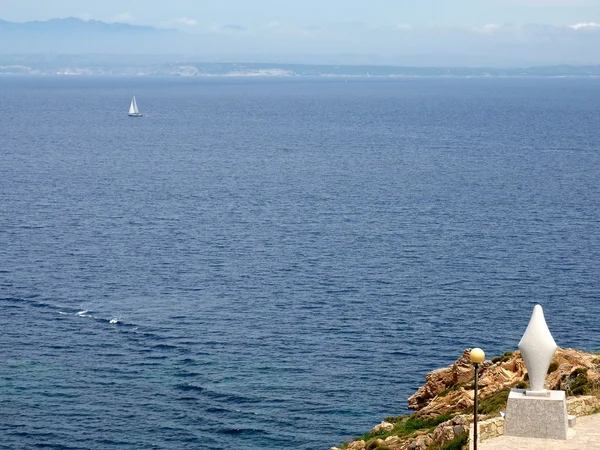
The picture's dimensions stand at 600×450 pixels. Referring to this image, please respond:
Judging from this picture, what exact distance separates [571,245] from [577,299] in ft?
62.2

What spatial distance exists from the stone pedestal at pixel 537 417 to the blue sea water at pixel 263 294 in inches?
940

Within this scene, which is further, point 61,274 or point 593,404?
point 61,274

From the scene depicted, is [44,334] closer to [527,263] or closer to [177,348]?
[177,348]

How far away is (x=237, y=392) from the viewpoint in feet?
211

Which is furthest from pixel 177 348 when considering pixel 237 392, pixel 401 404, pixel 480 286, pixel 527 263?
pixel 527 263

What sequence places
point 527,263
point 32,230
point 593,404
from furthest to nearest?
point 32,230, point 527,263, point 593,404

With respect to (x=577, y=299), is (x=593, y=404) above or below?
above

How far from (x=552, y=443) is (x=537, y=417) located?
3.28 feet

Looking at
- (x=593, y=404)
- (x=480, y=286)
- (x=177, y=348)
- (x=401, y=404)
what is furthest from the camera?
(x=480, y=286)

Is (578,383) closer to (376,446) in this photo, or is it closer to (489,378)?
(489,378)

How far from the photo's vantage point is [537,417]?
34.2m

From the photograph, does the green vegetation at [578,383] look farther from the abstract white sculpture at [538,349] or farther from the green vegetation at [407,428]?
the abstract white sculpture at [538,349]

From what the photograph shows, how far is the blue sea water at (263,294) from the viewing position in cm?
6191

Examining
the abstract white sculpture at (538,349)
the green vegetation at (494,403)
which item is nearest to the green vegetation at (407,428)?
the green vegetation at (494,403)
